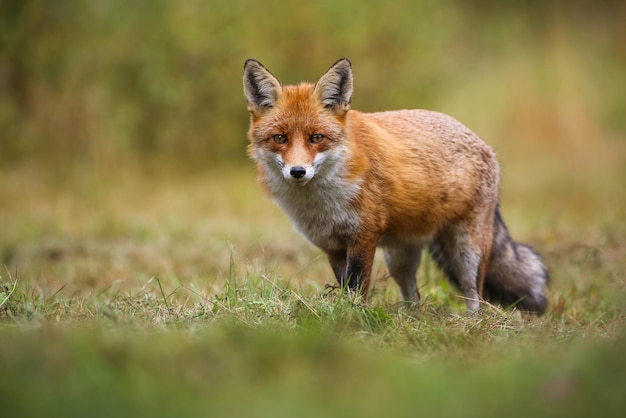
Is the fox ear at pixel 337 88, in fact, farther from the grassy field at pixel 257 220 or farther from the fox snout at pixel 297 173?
the grassy field at pixel 257 220

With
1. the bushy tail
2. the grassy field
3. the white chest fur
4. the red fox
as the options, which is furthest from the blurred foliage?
the bushy tail

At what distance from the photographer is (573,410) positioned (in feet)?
8.44

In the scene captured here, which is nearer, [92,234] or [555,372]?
[555,372]

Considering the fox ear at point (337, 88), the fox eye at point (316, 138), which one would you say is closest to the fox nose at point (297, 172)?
the fox eye at point (316, 138)

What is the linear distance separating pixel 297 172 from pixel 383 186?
802 mm

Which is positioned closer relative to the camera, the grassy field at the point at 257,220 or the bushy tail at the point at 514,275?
the grassy field at the point at 257,220

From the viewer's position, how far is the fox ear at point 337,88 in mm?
5000

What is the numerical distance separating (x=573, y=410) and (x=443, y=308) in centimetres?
274

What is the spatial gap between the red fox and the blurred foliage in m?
7.10

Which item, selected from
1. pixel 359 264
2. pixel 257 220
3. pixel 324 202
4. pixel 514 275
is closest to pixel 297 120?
pixel 324 202

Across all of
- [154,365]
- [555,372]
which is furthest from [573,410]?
[154,365]

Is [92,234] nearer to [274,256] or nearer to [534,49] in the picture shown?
[274,256]

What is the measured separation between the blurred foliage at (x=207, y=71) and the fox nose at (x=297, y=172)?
7.71 metres

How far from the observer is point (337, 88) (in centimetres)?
504
